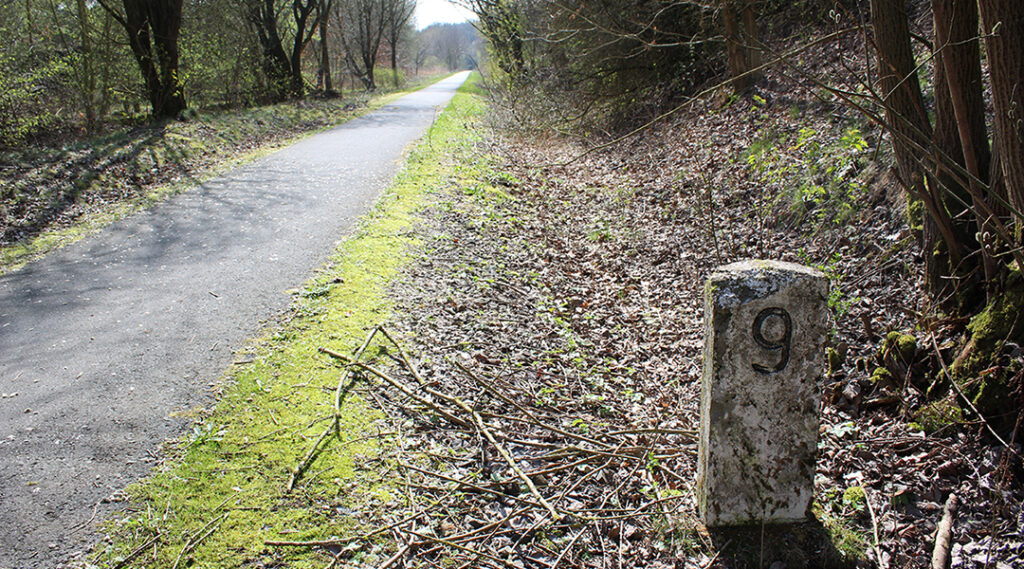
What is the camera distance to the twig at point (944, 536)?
302cm

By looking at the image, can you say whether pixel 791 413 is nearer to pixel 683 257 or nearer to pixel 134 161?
pixel 683 257

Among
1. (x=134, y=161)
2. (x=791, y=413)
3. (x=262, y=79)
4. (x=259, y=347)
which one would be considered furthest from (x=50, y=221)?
(x=262, y=79)

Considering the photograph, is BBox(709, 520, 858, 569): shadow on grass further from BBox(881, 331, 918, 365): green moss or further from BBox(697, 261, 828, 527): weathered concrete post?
BBox(881, 331, 918, 365): green moss

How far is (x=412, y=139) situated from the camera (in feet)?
52.0

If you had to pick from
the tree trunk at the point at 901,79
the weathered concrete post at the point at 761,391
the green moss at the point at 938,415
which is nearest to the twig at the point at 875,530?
the weathered concrete post at the point at 761,391

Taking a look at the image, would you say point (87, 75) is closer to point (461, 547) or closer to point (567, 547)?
point (461, 547)

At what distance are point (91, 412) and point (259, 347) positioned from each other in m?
1.20

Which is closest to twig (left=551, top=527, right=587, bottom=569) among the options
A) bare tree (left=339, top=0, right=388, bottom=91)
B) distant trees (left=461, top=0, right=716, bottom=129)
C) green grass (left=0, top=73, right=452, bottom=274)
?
green grass (left=0, top=73, right=452, bottom=274)

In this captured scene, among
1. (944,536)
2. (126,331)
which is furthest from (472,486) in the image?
(126,331)

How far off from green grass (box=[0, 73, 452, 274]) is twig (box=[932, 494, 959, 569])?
833cm

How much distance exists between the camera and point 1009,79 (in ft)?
11.8

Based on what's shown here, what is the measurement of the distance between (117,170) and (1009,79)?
11581mm

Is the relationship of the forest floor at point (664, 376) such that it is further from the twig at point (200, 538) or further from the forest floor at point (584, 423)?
the twig at point (200, 538)

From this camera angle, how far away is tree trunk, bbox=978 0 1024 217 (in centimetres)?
352
